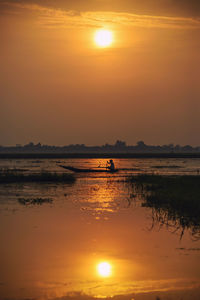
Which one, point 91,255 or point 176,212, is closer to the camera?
point 91,255

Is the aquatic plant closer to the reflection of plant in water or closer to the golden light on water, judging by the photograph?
the reflection of plant in water

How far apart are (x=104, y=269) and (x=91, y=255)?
1643 millimetres

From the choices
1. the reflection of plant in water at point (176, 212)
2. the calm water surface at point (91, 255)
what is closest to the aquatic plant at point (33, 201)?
the calm water surface at point (91, 255)

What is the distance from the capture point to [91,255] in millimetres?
13195

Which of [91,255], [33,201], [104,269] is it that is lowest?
[104,269]

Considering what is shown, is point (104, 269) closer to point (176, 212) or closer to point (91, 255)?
point (91, 255)

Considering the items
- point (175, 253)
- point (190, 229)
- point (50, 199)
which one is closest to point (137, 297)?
point (175, 253)

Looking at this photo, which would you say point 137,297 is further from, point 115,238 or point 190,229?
point 190,229

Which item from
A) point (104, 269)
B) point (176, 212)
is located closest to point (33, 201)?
point (176, 212)

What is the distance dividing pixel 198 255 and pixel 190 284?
9.36 ft

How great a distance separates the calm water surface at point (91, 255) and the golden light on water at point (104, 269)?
0.13 metres

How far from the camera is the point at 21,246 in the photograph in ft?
47.0

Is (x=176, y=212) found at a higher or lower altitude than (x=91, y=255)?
higher

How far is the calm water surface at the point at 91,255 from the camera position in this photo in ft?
32.5
